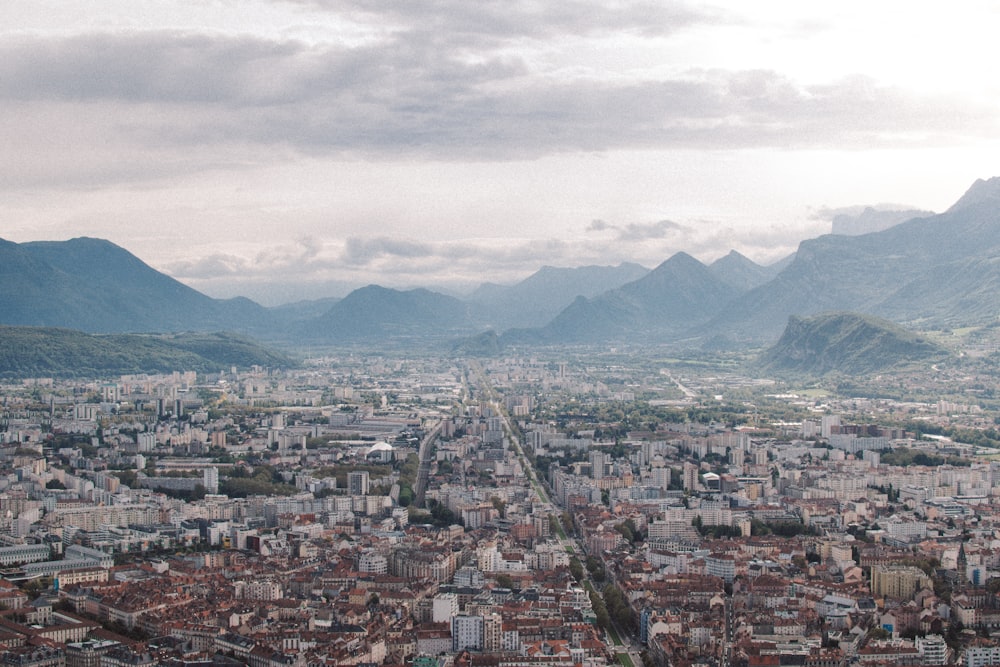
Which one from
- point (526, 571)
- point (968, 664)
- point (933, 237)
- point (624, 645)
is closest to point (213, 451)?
point (526, 571)

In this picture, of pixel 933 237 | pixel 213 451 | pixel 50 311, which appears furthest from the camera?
pixel 50 311

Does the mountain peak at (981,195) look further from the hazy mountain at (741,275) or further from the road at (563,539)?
the road at (563,539)

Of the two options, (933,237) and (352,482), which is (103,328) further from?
(352,482)

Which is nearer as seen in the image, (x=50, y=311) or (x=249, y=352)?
(x=249, y=352)

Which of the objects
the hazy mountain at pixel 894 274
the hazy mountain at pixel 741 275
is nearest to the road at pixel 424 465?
the hazy mountain at pixel 894 274

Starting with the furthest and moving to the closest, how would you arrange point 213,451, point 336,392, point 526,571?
point 336,392
point 213,451
point 526,571

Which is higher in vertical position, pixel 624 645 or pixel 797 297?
pixel 797 297

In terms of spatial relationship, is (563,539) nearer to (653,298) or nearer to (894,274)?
(894,274)

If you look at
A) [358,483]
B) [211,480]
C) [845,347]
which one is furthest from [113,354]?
[358,483]
